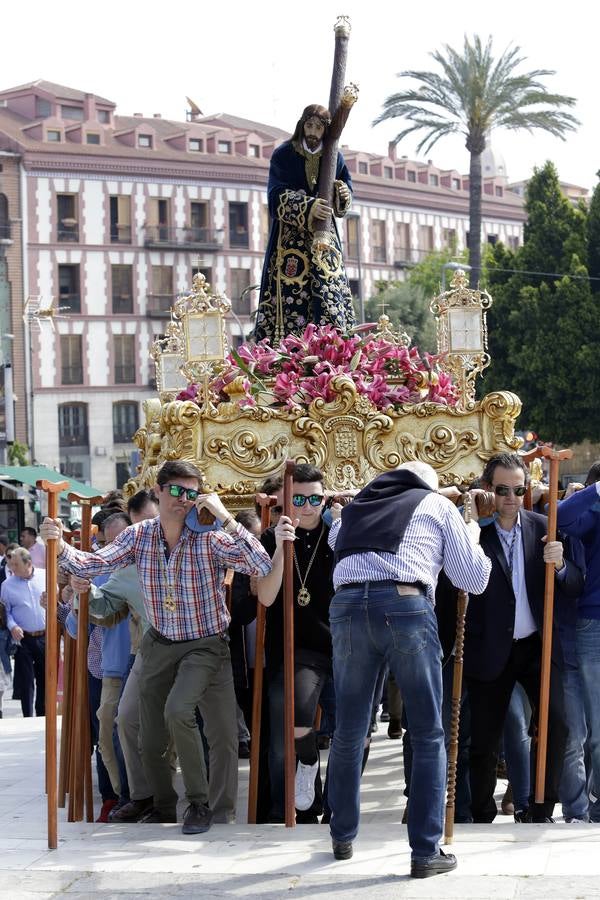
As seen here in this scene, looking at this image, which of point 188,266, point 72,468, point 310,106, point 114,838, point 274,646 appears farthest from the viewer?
point 188,266

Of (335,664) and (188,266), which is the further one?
(188,266)

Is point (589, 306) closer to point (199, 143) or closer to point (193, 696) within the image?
point (199, 143)

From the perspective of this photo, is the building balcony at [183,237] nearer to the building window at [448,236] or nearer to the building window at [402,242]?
the building window at [402,242]

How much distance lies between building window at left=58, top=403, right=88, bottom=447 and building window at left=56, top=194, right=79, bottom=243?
6.38m

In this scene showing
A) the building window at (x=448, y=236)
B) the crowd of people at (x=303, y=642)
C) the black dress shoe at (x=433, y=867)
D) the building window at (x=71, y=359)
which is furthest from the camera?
the building window at (x=448, y=236)

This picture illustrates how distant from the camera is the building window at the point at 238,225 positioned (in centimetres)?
6062

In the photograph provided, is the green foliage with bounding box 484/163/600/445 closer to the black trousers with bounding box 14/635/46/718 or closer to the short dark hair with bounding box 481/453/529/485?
the black trousers with bounding box 14/635/46/718

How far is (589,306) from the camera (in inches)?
1576

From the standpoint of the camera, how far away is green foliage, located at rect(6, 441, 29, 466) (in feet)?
166

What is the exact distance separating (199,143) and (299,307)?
50.7 meters

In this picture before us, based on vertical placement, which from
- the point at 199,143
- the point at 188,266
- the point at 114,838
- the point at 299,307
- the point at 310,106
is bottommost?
the point at 114,838

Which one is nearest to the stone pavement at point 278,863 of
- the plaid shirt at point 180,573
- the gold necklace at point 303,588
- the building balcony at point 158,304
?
the plaid shirt at point 180,573

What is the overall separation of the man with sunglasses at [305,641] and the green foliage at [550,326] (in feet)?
107

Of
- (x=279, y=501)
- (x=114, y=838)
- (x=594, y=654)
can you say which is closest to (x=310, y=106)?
(x=279, y=501)
